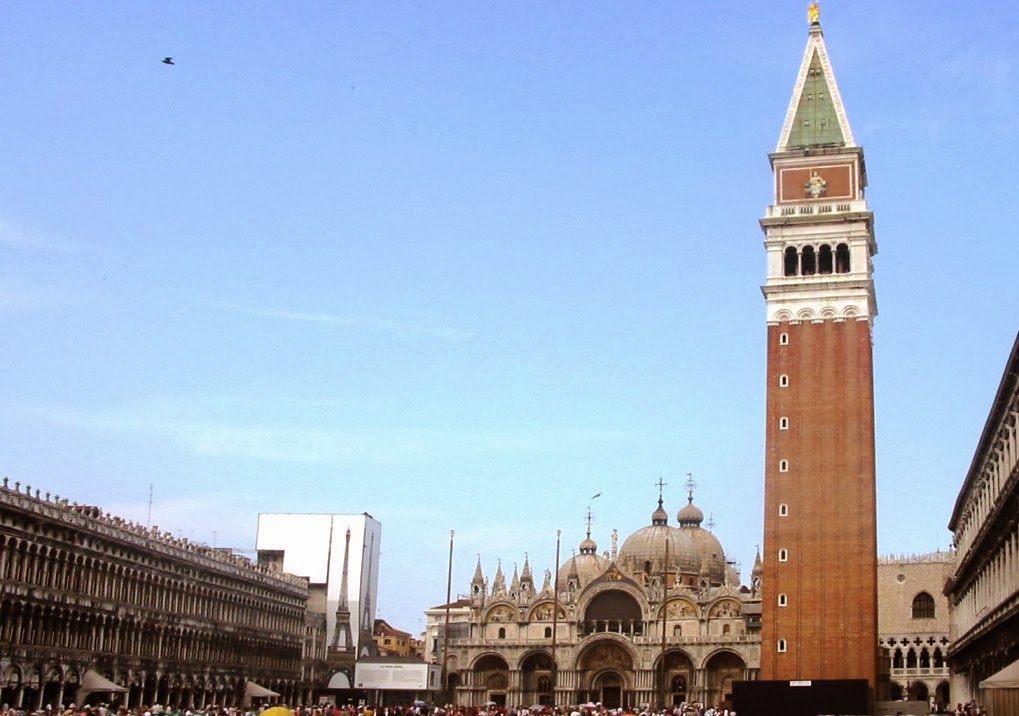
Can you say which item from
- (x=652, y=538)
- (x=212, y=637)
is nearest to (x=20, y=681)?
(x=212, y=637)

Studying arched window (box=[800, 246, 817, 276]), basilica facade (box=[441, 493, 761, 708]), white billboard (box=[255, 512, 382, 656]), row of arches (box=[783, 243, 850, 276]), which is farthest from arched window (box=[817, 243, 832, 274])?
white billboard (box=[255, 512, 382, 656])

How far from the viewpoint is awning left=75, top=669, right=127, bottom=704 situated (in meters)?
58.3

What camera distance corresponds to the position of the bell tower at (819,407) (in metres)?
69.7

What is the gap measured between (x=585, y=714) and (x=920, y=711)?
918 inches

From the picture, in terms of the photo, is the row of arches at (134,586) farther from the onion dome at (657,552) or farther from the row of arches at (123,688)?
the onion dome at (657,552)

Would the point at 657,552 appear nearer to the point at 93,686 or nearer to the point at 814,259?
the point at 814,259

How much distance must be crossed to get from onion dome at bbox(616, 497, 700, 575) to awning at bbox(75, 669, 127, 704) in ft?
188

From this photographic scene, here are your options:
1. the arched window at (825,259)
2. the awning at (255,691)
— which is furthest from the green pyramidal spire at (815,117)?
the awning at (255,691)

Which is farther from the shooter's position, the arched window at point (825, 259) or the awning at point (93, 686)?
the arched window at point (825, 259)

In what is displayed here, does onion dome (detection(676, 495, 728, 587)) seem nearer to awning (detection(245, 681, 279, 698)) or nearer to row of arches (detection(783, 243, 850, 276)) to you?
row of arches (detection(783, 243, 850, 276))

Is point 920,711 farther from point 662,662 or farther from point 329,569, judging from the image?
point 329,569

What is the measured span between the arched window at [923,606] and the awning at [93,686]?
182 ft

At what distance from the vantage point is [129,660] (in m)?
64.1

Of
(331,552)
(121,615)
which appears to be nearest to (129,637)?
(121,615)
